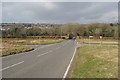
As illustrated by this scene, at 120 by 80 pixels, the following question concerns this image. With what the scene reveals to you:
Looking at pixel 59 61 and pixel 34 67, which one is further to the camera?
pixel 59 61

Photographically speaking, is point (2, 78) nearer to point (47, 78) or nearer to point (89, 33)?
point (47, 78)

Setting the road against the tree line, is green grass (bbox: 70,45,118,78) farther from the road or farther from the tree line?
the tree line

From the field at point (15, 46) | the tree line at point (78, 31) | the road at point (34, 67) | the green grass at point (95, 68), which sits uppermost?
the tree line at point (78, 31)

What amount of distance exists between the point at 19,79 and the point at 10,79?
1.49 feet

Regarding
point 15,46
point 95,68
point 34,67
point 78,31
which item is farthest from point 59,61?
point 78,31

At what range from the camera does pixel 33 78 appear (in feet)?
27.2

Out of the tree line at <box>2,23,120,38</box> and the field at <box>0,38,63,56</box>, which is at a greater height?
the tree line at <box>2,23,120,38</box>

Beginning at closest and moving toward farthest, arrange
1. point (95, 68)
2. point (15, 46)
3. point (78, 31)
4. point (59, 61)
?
point (95, 68), point (59, 61), point (15, 46), point (78, 31)

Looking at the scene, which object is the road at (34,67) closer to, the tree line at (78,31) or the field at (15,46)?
the field at (15,46)

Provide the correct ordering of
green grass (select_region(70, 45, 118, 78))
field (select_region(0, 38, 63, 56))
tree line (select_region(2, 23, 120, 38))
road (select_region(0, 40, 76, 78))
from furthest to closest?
tree line (select_region(2, 23, 120, 38)) → field (select_region(0, 38, 63, 56)) → road (select_region(0, 40, 76, 78)) → green grass (select_region(70, 45, 118, 78))

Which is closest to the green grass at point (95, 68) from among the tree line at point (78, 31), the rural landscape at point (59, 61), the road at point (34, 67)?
the rural landscape at point (59, 61)

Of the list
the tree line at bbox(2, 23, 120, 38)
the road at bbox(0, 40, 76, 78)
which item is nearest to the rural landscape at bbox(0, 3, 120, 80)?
the road at bbox(0, 40, 76, 78)

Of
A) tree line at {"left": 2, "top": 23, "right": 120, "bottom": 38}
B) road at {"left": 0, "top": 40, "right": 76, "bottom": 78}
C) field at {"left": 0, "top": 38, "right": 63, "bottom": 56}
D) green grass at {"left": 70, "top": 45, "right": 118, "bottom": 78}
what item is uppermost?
tree line at {"left": 2, "top": 23, "right": 120, "bottom": 38}

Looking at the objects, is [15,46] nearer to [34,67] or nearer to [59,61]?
[59,61]
